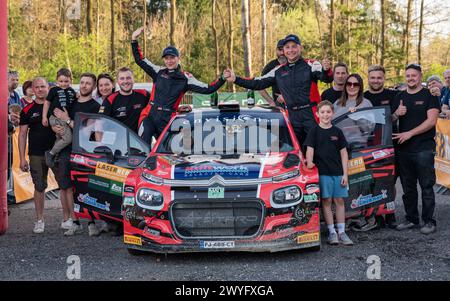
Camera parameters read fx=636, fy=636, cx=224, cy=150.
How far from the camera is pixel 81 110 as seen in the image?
812cm

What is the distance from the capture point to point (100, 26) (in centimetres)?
5072

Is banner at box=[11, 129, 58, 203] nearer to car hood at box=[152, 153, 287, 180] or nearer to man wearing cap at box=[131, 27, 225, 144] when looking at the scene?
man wearing cap at box=[131, 27, 225, 144]

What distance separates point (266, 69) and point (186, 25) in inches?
1494

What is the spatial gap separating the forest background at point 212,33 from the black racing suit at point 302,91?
26.2 meters

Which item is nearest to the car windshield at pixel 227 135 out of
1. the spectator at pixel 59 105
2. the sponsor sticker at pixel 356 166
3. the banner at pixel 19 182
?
the sponsor sticker at pixel 356 166

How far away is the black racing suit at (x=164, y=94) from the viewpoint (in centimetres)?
852

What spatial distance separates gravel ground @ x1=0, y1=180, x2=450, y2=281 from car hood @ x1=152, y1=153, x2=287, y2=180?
860 millimetres

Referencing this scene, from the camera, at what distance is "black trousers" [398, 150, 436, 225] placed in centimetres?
784

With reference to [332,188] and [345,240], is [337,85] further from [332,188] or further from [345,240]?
[345,240]

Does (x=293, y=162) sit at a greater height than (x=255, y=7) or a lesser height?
lesser

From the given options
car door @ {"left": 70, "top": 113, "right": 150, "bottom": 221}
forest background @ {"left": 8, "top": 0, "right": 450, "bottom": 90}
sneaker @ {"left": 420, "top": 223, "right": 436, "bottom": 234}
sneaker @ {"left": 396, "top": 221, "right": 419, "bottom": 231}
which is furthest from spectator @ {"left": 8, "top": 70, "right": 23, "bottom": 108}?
forest background @ {"left": 8, "top": 0, "right": 450, "bottom": 90}

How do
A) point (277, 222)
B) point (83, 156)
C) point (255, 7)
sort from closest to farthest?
point (277, 222)
point (83, 156)
point (255, 7)

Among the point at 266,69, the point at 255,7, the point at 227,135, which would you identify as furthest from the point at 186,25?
the point at 227,135
